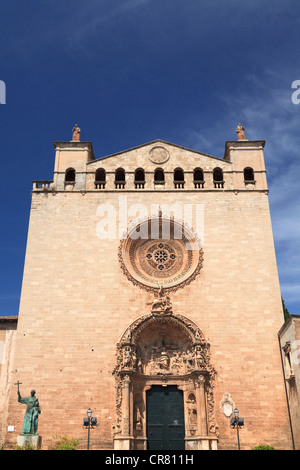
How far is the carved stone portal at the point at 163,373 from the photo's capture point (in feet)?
58.7

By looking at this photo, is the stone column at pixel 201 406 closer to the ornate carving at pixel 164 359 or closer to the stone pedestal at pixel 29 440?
the ornate carving at pixel 164 359

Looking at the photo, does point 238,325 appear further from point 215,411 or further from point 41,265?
point 41,265

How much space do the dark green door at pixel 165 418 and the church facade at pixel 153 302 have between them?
1.7 inches

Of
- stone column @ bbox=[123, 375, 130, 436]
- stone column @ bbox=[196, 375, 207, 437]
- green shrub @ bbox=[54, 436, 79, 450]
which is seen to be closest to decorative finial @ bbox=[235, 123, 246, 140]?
stone column @ bbox=[196, 375, 207, 437]

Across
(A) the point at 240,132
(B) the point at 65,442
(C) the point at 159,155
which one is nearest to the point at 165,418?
(B) the point at 65,442

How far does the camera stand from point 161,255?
2192cm

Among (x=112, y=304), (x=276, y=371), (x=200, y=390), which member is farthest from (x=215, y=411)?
(x=112, y=304)

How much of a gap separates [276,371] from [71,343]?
898cm

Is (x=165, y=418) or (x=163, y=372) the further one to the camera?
(x=163, y=372)

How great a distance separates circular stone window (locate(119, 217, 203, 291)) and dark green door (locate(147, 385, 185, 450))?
4.69 m

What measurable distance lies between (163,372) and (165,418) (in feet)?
6.22

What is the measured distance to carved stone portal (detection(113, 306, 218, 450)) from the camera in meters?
17.9

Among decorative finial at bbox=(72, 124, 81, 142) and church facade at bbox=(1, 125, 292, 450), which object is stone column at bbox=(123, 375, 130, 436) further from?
decorative finial at bbox=(72, 124, 81, 142)

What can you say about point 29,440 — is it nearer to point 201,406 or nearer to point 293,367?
point 201,406
